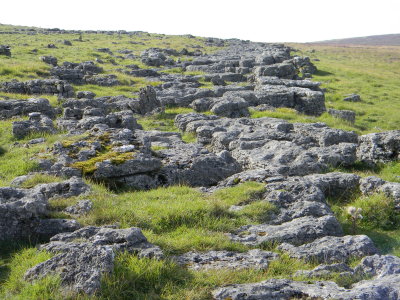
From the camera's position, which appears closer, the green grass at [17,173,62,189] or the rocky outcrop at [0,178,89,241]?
the rocky outcrop at [0,178,89,241]

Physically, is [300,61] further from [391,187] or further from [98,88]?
[391,187]

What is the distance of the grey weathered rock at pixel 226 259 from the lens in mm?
7418

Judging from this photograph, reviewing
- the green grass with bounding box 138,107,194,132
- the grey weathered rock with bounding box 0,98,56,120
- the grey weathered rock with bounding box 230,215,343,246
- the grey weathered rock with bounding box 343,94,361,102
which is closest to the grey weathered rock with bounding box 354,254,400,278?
the grey weathered rock with bounding box 230,215,343,246

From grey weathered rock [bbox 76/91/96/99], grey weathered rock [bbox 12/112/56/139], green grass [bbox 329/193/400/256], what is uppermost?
grey weathered rock [bbox 76/91/96/99]

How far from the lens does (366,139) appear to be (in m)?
16.8

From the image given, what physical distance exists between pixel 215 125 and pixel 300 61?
43.9 metres

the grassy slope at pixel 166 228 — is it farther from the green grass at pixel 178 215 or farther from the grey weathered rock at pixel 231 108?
the grey weathered rock at pixel 231 108

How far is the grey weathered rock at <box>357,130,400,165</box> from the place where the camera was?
16.0 m

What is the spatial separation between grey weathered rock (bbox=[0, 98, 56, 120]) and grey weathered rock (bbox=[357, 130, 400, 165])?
17.6 metres

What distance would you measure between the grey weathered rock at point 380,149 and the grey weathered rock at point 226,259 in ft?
33.7

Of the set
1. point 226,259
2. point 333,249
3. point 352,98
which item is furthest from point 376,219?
point 352,98

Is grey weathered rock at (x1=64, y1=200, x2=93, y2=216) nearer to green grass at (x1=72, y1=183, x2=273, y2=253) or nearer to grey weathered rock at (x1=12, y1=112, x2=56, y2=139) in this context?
green grass at (x1=72, y1=183, x2=273, y2=253)

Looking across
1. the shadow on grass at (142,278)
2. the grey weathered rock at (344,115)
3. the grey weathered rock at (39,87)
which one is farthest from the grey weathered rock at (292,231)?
the grey weathered rock at (39,87)

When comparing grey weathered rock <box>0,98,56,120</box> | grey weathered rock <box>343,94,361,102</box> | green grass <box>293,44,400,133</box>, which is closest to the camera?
grey weathered rock <box>0,98,56,120</box>
